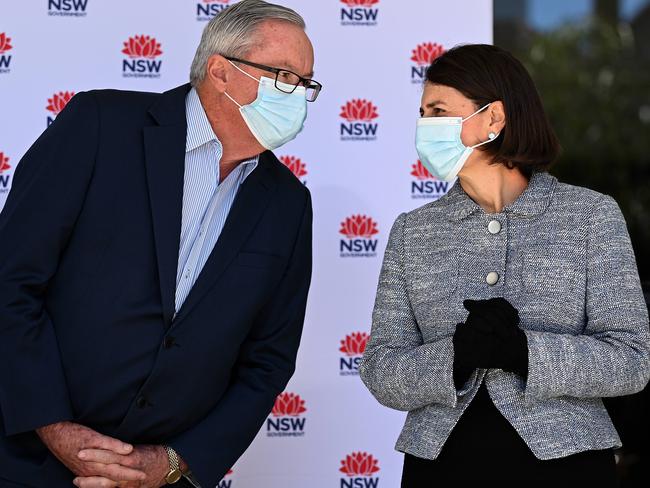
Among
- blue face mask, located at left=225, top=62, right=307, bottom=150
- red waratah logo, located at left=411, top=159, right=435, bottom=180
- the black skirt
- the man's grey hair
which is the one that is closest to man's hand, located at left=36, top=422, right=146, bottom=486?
the black skirt

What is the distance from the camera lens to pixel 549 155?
256 cm

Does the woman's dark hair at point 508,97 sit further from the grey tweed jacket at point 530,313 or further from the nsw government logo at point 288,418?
the nsw government logo at point 288,418

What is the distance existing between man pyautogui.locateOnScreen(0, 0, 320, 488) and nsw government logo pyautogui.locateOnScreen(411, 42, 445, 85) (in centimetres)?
117

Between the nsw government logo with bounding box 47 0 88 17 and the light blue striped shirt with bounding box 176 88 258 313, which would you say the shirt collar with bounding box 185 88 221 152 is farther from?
the nsw government logo with bounding box 47 0 88 17

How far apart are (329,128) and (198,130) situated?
1210mm

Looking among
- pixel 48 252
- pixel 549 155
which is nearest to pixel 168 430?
pixel 48 252

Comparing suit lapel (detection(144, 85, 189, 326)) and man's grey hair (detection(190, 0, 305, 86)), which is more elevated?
man's grey hair (detection(190, 0, 305, 86))

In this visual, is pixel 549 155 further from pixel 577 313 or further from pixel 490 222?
pixel 577 313

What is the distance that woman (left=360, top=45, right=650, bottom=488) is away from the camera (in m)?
2.27

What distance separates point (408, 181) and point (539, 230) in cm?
139

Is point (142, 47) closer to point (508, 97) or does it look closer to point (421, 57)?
point (421, 57)

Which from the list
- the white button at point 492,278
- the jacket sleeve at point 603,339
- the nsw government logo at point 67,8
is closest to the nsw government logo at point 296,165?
the nsw government logo at point 67,8

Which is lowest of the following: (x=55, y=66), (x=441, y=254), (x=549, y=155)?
(x=441, y=254)

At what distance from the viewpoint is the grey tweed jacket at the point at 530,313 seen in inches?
89.5
